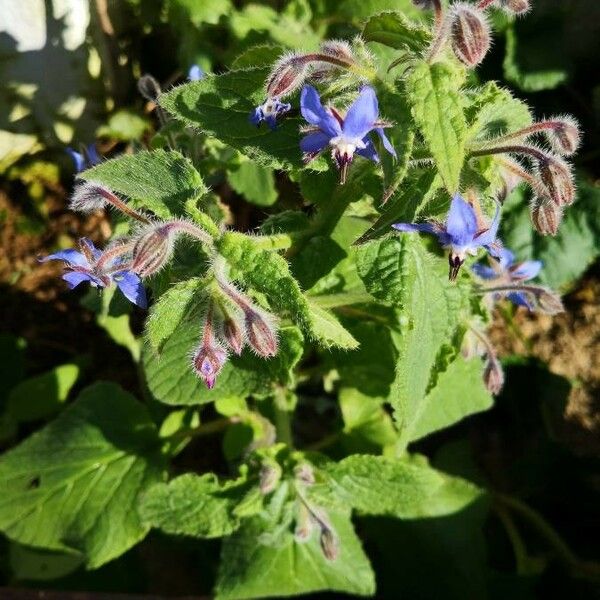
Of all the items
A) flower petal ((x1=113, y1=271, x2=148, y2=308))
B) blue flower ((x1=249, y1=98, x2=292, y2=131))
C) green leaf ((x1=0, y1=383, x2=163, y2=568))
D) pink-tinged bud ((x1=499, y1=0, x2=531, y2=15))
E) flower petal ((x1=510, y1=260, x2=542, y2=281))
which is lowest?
green leaf ((x1=0, y1=383, x2=163, y2=568))

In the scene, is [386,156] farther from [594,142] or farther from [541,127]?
[594,142]

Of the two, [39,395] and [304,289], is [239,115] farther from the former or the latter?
[39,395]

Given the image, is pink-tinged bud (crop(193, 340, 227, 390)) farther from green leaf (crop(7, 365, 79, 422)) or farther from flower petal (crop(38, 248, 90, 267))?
green leaf (crop(7, 365, 79, 422))

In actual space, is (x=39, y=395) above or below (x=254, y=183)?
below

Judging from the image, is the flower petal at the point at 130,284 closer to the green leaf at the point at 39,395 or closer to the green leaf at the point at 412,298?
the green leaf at the point at 412,298

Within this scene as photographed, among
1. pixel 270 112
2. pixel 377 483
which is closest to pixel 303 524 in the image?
pixel 377 483

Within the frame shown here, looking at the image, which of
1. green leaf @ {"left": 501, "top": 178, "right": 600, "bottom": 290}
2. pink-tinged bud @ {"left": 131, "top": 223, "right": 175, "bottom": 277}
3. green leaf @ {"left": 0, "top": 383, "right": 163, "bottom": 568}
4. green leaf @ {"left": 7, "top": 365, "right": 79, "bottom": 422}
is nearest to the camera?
pink-tinged bud @ {"left": 131, "top": 223, "right": 175, "bottom": 277}

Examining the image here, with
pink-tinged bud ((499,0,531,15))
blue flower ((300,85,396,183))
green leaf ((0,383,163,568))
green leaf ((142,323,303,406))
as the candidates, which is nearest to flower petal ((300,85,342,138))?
blue flower ((300,85,396,183))
